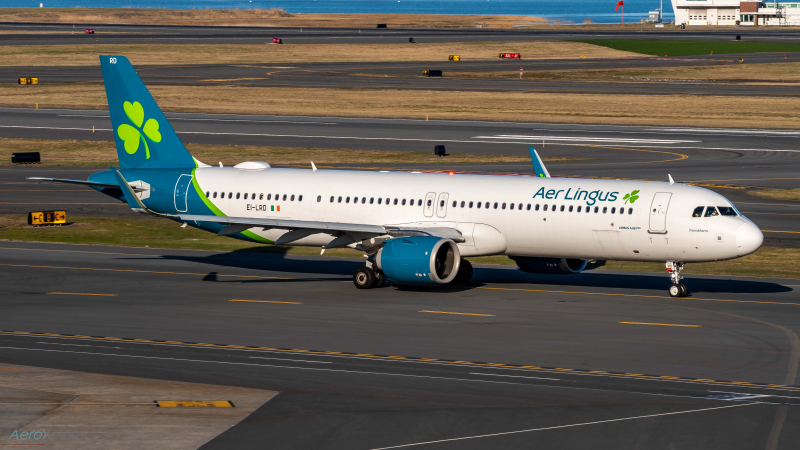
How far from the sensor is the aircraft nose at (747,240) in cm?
3803

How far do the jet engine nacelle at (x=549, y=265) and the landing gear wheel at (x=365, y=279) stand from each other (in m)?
6.13

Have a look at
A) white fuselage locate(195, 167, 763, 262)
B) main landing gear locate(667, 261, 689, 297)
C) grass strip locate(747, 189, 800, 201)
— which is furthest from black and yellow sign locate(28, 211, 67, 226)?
grass strip locate(747, 189, 800, 201)

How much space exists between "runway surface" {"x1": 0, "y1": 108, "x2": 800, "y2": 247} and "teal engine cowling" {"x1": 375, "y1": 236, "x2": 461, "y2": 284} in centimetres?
2104

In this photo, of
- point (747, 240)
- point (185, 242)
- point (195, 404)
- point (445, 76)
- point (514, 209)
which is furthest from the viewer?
point (445, 76)

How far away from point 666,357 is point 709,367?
1.53 m

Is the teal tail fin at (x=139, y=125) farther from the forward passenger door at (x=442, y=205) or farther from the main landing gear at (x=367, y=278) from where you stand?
the forward passenger door at (x=442, y=205)

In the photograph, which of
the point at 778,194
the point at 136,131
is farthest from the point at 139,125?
the point at 778,194

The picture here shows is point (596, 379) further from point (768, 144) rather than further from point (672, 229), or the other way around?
point (768, 144)

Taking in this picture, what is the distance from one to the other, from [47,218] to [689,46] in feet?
485

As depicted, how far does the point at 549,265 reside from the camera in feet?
143

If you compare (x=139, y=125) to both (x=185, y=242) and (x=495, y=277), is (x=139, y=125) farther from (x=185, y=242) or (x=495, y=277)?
(x=495, y=277)

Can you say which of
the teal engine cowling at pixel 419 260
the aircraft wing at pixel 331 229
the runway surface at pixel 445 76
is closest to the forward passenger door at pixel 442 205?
the aircraft wing at pixel 331 229

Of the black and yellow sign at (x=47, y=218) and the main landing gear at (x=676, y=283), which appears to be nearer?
the main landing gear at (x=676, y=283)

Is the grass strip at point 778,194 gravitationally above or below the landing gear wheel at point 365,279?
above
